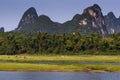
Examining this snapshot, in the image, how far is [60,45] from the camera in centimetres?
14088

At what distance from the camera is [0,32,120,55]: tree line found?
135 m

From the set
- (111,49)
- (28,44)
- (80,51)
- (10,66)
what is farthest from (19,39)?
(10,66)

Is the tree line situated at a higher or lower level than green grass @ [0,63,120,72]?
higher

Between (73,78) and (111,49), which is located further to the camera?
(111,49)

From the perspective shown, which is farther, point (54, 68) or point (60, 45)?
point (60, 45)

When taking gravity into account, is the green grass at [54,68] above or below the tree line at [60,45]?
below

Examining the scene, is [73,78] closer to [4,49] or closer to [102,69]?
[102,69]

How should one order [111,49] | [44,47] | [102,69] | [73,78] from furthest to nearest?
[44,47]
[111,49]
[102,69]
[73,78]

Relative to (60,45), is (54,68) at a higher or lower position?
lower

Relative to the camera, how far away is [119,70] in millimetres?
62125

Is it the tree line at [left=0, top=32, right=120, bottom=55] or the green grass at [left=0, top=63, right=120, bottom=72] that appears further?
the tree line at [left=0, top=32, right=120, bottom=55]

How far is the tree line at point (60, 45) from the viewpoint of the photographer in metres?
135

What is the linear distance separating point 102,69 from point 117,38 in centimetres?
8083

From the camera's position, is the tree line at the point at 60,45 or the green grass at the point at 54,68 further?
the tree line at the point at 60,45
